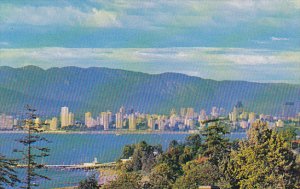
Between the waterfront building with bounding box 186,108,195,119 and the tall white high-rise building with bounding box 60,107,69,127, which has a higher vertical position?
the waterfront building with bounding box 186,108,195,119

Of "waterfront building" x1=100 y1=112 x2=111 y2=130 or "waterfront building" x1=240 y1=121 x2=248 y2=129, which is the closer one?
"waterfront building" x1=240 y1=121 x2=248 y2=129

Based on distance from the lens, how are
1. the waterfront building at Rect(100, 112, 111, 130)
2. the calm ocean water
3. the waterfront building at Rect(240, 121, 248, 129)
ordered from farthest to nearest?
the waterfront building at Rect(100, 112, 111, 130), the waterfront building at Rect(240, 121, 248, 129), the calm ocean water

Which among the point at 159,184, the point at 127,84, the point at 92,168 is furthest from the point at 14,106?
the point at 159,184

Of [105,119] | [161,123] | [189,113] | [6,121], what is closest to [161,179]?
[6,121]

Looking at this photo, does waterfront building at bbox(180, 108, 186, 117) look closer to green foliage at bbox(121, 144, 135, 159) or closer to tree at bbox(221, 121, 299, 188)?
green foliage at bbox(121, 144, 135, 159)

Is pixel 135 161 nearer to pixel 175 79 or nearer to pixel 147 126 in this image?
pixel 147 126

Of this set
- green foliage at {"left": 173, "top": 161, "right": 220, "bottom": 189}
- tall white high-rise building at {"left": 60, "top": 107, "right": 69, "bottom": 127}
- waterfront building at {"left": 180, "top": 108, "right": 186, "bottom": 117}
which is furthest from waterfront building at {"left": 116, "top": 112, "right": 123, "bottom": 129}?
green foliage at {"left": 173, "top": 161, "right": 220, "bottom": 189}

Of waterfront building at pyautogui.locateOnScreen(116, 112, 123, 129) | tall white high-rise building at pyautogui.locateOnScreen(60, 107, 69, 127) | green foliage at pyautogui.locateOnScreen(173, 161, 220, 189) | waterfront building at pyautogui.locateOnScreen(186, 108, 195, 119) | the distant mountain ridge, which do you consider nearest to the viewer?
green foliage at pyautogui.locateOnScreen(173, 161, 220, 189)

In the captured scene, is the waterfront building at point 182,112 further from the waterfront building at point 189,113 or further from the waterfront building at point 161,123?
the waterfront building at point 161,123
